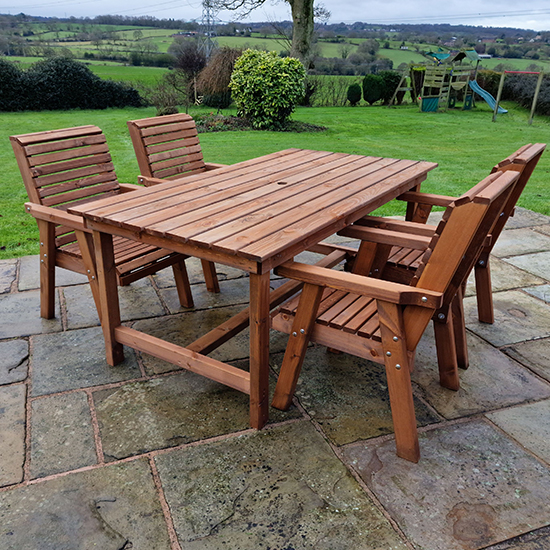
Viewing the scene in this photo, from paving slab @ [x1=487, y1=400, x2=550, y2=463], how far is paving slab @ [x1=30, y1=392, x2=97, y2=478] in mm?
1773

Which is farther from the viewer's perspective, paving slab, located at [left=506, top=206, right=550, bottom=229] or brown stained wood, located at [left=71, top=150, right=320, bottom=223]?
paving slab, located at [left=506, top=206, right=550, bottom=229]

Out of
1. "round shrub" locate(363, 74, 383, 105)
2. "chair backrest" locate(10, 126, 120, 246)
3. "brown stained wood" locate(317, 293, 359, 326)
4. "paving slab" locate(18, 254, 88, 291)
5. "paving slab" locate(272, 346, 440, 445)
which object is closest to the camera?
"brown stained wood" locate(317, 293, 359, 326)

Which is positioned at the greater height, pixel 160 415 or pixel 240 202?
pixel 240 202

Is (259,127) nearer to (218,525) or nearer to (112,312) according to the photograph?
(112,312)

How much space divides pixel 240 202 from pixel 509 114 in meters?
14.2

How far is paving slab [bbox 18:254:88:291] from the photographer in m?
3.66

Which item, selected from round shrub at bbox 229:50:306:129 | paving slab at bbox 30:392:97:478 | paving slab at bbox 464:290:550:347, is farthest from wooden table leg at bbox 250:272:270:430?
round shrub at bbox 229:50:306:129

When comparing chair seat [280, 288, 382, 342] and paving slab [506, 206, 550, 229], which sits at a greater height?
chair seat [280, 288, 382, 342]

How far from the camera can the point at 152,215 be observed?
2279mm

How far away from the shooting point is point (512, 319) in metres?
3.29

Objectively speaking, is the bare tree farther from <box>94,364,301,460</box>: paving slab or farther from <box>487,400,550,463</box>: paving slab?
<box>487,400,550,463</box>: paving slab

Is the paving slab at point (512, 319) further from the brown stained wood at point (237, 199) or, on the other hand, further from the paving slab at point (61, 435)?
the paving slab at point (61, 435)

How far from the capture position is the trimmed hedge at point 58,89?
45.2ft

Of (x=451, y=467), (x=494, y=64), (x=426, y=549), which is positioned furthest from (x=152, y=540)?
(x=494, y=64)
